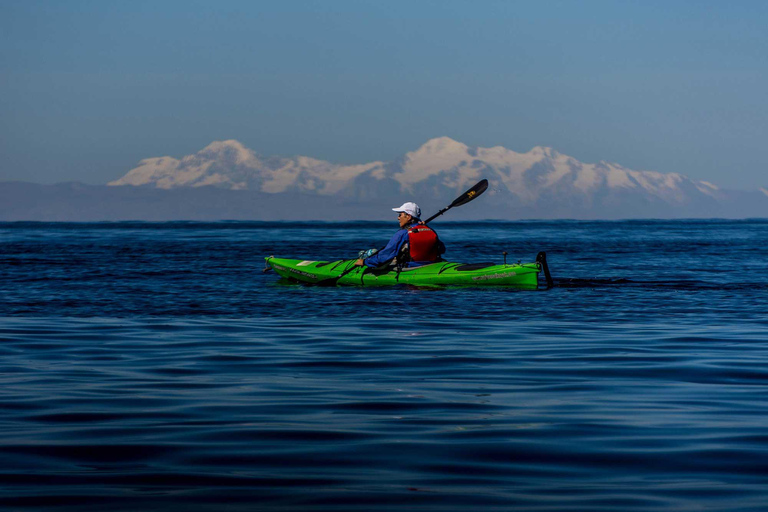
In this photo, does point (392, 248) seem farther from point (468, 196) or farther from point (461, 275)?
point (468, 196)

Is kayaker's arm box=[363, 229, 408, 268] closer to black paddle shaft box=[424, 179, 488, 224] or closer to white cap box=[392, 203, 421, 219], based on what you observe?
white cap box=[392, 203, 421, 219]

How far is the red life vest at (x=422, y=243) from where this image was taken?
18.2 meters

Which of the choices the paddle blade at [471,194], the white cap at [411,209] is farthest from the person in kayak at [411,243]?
the paddle blade at [471,194]

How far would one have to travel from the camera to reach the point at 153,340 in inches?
425

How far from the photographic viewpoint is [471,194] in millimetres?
22828

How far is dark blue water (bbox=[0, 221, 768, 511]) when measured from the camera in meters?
4.56

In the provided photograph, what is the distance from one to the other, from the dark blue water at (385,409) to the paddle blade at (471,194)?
7714 mm

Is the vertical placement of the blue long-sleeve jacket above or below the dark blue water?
above

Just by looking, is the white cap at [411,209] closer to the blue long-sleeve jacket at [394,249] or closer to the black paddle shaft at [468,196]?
the blue long-sleeve jacket at [394,249]

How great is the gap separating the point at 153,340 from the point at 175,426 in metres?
5.01

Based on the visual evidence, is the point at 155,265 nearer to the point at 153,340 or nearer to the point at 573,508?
the point at 153,340

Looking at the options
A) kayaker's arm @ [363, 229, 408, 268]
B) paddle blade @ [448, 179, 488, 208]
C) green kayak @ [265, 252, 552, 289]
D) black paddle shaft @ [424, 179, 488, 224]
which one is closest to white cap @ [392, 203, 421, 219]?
kayaker's arm @ [363, 229, 408, 268]

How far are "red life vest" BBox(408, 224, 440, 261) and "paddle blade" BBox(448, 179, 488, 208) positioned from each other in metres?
3.19

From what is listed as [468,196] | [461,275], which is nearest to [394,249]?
[461,275]
